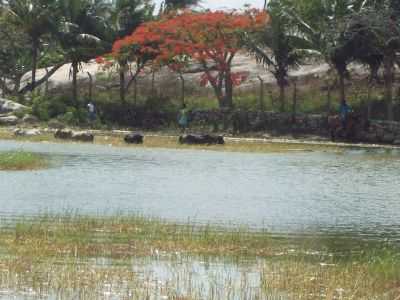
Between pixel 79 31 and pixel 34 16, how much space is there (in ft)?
9.01

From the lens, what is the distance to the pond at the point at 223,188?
21359mm

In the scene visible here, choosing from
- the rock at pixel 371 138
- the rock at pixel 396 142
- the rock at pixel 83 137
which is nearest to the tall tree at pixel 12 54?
the rock at pixel 83 137

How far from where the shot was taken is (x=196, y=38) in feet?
177

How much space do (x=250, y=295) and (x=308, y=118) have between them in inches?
1534

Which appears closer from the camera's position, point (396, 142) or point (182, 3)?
point (396, 142)

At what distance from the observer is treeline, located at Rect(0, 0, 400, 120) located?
48.3 meters

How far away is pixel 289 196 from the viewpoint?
85.9 ft

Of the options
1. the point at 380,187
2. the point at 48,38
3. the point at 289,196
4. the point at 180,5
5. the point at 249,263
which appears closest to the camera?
the point at 249,263

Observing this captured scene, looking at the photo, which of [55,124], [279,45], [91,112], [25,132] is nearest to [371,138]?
[279,45]

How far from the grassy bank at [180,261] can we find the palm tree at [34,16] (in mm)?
38887

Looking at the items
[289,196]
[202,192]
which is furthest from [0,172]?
[289,196]

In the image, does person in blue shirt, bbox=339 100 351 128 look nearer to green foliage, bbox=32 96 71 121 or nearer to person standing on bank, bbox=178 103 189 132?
person standing on bank, bbox=178 103 189 132

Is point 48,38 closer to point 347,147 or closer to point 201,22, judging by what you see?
point 201,22

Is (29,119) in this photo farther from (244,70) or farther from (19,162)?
(19,162)
